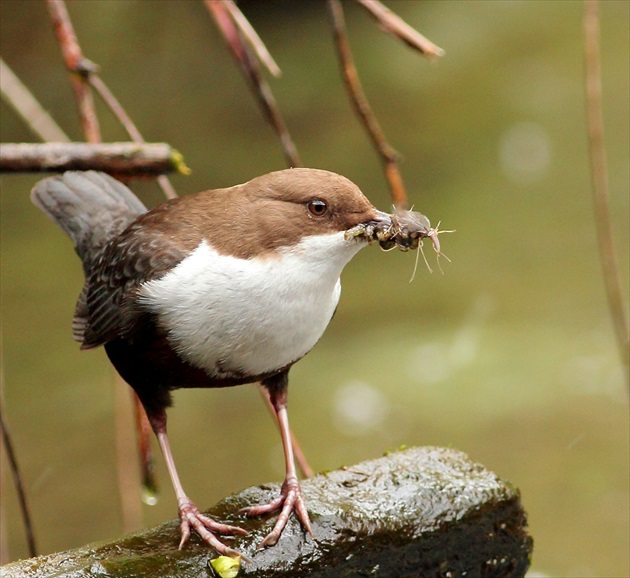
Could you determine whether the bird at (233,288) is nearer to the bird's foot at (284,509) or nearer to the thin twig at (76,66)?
the bird's foot at (284,509)

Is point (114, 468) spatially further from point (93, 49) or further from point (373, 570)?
point (93, 49)

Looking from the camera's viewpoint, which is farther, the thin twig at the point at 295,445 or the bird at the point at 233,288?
the thin twig at the point at 295,445

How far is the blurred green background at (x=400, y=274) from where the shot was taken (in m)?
4.83

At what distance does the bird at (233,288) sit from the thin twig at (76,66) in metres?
0.44

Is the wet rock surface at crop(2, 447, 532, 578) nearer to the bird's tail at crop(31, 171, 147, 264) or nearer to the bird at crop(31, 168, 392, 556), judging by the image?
the bird at crop(31, 168, 392, 556)

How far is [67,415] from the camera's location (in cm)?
528

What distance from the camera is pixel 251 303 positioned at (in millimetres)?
2279

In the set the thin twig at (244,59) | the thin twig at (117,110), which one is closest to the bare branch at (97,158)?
the thin twig at (117,110)

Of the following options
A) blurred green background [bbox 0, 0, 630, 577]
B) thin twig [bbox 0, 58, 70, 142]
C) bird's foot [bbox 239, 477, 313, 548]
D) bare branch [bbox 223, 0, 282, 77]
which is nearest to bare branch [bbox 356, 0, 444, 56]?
bare branch [bbox 223, 0, 282, 77]

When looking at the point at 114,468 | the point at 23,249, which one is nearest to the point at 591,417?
the point at 114,468

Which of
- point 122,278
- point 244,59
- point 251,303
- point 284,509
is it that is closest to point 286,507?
point 284,509

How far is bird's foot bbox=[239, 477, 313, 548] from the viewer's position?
2383 millimetres

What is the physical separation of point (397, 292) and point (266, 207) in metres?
3.71

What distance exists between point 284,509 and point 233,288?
563 millimetres
